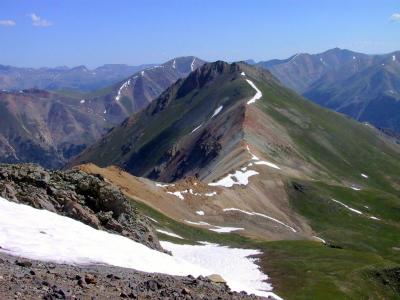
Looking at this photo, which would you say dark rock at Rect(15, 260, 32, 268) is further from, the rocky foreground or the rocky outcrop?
the rocky outcrop

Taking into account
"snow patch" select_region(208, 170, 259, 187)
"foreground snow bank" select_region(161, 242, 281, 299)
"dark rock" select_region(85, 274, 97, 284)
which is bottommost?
"snow patch" select_region(208, 170, 259, 187)

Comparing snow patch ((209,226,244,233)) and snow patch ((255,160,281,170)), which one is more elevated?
snow patch ((255,160,281,170))

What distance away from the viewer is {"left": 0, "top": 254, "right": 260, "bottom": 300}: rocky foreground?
18125 mm

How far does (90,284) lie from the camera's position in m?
20.8

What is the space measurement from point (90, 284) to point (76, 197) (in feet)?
52.1

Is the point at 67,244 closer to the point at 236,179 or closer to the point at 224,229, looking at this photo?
the point at 224,229

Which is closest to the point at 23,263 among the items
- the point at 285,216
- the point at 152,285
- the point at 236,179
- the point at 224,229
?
the point at 152,285

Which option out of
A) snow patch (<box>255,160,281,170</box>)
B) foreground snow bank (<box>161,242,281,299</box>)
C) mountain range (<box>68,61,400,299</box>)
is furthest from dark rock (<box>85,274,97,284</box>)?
snow patch (<box>255,160,281,170</box>)

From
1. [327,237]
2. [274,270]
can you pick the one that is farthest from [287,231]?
[274,270]

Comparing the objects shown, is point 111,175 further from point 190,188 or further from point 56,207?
point 56,207

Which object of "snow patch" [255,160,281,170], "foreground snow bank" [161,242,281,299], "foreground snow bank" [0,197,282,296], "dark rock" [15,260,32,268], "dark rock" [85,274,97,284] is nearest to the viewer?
"dark rock" [85,274,97,284]

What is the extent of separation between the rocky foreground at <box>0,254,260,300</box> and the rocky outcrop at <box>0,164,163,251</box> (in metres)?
9.46

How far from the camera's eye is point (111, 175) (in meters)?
103

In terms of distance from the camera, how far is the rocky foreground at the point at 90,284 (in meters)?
18.1
